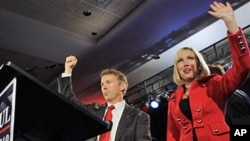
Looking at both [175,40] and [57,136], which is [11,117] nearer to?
[57,136]

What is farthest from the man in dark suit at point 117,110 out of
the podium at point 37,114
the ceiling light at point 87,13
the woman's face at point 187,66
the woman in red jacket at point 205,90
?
the ceiling light at point 87,13

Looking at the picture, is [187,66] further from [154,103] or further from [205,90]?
[154,103]

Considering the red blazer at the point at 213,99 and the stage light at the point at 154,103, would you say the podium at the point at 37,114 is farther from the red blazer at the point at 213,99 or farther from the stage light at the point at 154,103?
the stage light at the point at 154,103

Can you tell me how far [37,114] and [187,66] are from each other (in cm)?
95

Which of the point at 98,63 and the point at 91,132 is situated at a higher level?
the point at 98,63

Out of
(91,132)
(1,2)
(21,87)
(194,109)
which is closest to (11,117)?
(21,87)

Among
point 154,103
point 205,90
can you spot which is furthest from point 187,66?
point 154,103

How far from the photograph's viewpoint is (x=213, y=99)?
150 centimetres

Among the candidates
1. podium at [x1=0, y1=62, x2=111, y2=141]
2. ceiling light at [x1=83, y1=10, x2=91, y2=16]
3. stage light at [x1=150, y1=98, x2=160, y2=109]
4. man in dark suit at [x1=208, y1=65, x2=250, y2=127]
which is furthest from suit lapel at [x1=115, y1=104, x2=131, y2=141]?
stage light at [x1=150, y1=98, x2=160, y2=109]

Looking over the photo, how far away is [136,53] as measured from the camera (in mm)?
5320

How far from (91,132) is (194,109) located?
2.35 ft

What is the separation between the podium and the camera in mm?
739

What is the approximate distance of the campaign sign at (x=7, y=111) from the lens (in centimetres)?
73

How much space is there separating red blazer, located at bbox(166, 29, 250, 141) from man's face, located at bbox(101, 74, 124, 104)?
449 mm
